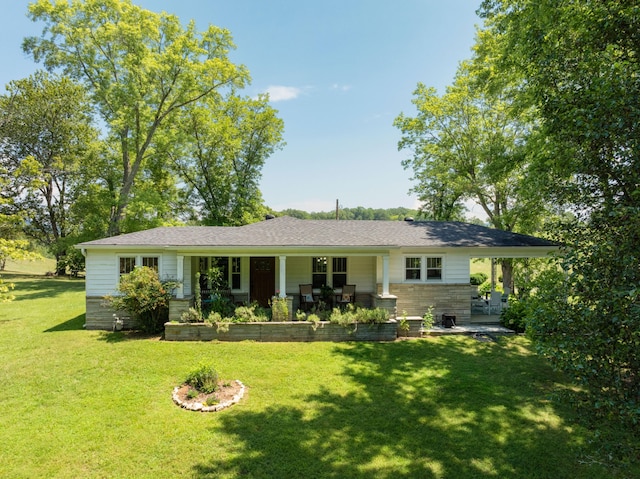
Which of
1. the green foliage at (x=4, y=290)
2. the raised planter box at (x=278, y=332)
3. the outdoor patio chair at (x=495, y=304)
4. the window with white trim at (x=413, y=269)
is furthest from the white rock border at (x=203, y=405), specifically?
the outdoor patio chair at (x=495, y=304)

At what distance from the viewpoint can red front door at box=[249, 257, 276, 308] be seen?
1346 centimetres

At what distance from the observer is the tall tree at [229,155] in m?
26.7

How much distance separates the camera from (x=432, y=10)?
13.2 meters

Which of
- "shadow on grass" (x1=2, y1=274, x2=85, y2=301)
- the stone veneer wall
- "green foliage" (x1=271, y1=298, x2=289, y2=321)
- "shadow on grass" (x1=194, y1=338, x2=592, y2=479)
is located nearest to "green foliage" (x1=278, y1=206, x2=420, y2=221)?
"shadow on grass" (x1=2, y1=274, x2=85, y2=301)

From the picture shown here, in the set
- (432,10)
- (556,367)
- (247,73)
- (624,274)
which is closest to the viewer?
(624,274)

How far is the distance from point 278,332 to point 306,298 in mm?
2569

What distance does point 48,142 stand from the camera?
85.3 feet

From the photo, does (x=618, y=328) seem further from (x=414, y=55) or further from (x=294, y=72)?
(x=294, y=72)

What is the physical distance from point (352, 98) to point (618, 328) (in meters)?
17.5

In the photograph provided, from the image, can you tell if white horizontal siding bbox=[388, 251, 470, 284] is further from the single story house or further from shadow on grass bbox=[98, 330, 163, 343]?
shadow on grass bbox=[98, 330, 163, 343]

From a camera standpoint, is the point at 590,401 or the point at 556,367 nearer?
the point at 590,401

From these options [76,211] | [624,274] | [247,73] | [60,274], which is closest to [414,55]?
[247,73]

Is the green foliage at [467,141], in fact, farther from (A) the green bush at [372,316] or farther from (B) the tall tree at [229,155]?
(B) the tall tree at [229,155]

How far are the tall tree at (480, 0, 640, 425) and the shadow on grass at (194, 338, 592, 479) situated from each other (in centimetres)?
253
